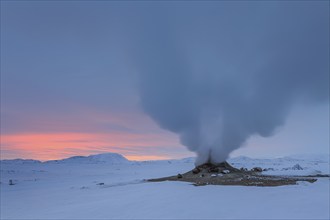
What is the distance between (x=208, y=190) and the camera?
22.4 m

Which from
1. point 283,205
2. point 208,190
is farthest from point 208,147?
point 283,205

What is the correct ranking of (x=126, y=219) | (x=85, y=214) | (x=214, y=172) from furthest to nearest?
(x=214, y=172)
(x=85, y=214)
(x=126, y=219)

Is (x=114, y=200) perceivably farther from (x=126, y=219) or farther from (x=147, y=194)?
(x=126, y=219)

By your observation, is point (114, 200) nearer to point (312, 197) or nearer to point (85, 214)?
point (85, 214)

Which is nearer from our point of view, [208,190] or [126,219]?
[126,219]

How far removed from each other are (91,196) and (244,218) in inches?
499

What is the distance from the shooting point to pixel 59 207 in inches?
837

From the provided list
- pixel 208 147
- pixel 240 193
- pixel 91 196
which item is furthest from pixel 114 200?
pixel 208 147

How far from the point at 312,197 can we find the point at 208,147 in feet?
72.6

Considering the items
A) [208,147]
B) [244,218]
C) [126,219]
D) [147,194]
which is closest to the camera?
[244,218]

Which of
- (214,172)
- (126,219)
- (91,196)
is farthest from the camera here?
(214,172)

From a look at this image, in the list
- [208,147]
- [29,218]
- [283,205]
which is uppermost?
[208,147]

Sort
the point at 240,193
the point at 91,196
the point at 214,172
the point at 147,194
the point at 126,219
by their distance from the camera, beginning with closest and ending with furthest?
the point at 126,219 → the point at 240,193 → the point at 147,194 → the point at 91,196 → the point at 214,172

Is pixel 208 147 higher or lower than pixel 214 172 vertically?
higher
